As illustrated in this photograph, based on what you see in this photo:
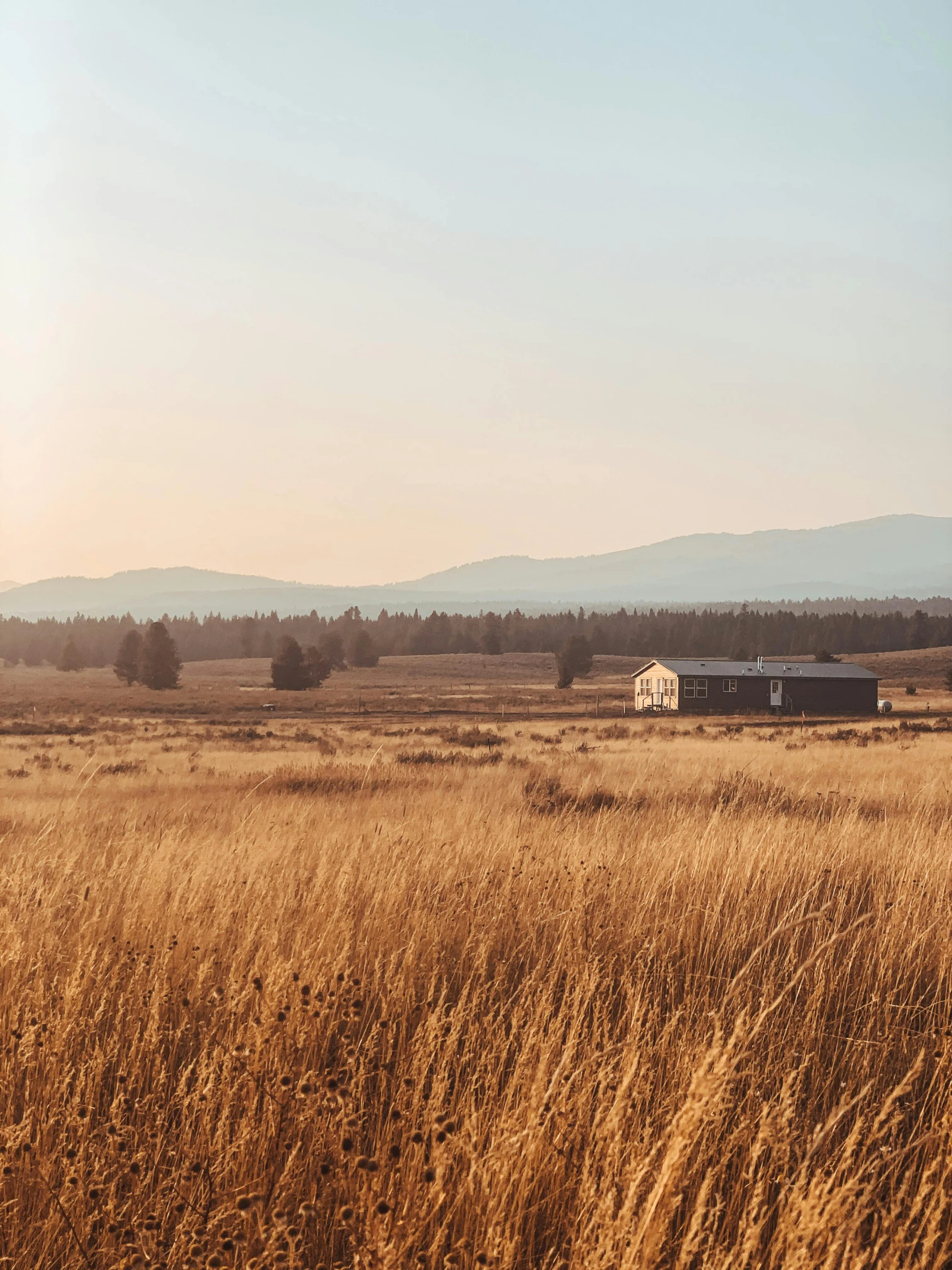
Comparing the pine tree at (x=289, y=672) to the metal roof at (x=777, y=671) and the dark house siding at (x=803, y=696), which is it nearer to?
the metal roof at (x=777, y=671)

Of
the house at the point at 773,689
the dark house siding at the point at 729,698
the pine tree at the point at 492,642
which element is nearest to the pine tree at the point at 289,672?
the house at the point at 773,689

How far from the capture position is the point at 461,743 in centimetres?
3897

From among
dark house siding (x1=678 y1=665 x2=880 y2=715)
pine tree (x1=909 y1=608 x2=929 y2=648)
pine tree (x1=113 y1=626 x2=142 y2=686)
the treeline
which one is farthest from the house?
pine tree (x1=909 y1=608 x2=929 y2=648)

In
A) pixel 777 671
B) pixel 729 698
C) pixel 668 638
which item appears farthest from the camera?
pixel 668 638

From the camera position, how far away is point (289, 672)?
98250mm

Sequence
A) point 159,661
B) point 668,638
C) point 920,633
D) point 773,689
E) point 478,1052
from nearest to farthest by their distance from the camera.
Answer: point 478,1052
point 773,689
point 159,661
point 920,633
point 668,638

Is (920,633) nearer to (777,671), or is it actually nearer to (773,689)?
(777,671)

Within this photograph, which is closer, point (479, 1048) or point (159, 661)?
point (479, 1048)

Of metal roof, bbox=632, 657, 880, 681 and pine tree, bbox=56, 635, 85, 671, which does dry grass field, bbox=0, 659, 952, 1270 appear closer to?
metal roof, bbox=632, 657, 880, 681

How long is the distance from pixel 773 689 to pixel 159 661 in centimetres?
6140

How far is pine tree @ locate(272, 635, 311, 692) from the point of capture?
97.9 meters

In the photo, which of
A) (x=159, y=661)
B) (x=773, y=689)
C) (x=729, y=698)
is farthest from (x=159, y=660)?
(x=773, y=689)

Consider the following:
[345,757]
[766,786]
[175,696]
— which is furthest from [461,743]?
[175,696]

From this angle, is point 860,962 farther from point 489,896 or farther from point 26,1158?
point 26,1158
